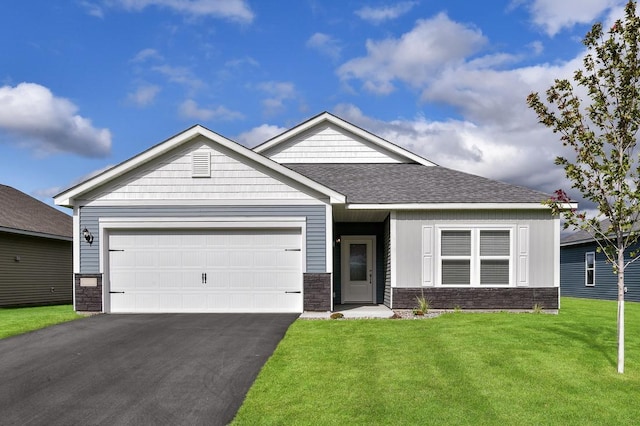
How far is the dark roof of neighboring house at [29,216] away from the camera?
1759cm

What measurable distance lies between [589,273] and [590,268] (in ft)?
1.12

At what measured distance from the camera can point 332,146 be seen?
705 inches

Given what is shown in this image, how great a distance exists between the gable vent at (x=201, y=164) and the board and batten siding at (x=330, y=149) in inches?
198

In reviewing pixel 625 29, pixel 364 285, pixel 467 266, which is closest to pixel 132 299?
pixel 364 285

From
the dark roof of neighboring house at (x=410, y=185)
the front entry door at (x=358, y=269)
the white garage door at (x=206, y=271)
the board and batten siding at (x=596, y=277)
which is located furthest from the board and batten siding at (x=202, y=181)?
the board and batten siding at (x=596, y=277)

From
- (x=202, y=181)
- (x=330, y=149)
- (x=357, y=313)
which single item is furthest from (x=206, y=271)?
(x=330, y=149)

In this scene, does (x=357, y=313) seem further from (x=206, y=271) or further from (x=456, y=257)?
(x=206, y=271)

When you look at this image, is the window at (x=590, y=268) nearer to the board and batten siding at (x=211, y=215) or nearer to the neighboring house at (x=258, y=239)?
the neighboring house at (x=258, y=239)

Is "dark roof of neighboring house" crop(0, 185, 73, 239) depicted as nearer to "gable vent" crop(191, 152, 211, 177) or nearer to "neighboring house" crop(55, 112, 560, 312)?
"neighboring house" crop(55, 112, 560, 312)

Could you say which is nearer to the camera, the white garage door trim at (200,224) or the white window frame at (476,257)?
the white garage door trim at (200,224)

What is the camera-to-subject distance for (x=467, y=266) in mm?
13352

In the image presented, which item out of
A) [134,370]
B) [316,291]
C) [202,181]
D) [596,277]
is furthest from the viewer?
→ [596,277]

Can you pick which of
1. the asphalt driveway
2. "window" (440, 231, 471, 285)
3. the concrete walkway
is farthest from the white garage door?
"window" (440, 231, 471, 285)

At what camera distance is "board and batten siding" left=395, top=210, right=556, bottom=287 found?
43.6ft
